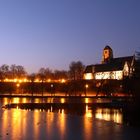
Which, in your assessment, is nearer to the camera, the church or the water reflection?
the water reflection

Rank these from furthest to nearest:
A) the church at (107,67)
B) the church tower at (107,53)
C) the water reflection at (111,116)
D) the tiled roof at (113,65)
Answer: the church tower at (107,53)
the tiled roof at (113,65)
the church at (107,67)
the water reflection at (111,116)

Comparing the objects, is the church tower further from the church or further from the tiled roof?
the tiled roof

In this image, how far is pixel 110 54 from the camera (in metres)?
191

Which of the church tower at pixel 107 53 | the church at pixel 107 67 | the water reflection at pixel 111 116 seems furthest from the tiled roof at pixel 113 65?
the water reflection at pixel 111 116

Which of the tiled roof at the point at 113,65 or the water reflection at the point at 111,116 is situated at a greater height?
the tiled roof at the point at 113,65

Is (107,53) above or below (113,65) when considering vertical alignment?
above

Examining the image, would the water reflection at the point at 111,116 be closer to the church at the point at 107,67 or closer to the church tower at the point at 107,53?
the church at the point at 107,67

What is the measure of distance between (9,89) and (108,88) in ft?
129

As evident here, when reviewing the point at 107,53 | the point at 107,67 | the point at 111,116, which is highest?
the point at 107,53

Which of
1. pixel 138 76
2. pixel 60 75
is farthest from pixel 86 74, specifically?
pixel 138 76

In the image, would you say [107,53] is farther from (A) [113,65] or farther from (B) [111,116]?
(B) [111,116]

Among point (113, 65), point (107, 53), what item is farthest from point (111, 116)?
point (107, 53)

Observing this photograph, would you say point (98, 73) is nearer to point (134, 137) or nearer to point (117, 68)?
point (117, 68)

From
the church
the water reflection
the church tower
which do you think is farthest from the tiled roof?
the water reflection
